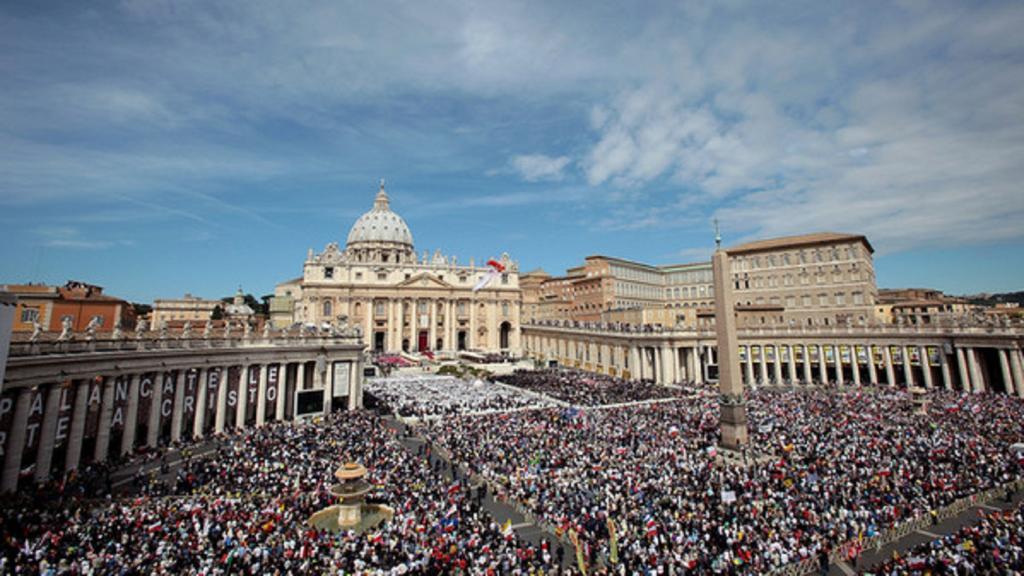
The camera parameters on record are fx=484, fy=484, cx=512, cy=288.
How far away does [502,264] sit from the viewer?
98688 mm

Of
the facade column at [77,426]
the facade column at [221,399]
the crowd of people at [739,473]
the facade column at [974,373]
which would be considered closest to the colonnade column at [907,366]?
the facade column at [974,373]

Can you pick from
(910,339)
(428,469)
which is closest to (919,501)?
(428,469)

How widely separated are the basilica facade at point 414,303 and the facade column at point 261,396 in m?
48.7

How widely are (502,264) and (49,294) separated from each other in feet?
231

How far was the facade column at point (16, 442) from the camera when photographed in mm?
19031

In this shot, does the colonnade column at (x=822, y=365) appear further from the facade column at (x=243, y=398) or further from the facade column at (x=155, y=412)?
the facade column at (x=155, y=412)

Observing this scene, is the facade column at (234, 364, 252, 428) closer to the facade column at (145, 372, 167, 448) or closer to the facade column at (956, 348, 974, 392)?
the facade column at (145, 372, 167, 448)

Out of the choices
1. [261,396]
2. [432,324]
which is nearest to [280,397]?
[261,396]

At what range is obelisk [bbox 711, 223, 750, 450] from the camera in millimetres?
24562

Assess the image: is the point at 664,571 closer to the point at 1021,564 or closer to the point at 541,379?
the point at 1021,564

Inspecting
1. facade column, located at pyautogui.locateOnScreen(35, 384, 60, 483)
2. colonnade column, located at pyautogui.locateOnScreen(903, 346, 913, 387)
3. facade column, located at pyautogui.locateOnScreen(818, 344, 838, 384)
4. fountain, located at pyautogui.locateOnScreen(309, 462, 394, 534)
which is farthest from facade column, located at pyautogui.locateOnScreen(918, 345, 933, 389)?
facade column, located at pyautogui.locateOnScreen(35, 384, 60, 483)

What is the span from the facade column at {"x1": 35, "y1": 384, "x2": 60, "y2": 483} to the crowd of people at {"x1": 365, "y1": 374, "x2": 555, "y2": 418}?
18473 mm

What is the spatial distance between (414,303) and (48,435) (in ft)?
228

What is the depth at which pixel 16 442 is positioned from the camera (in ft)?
64.4
